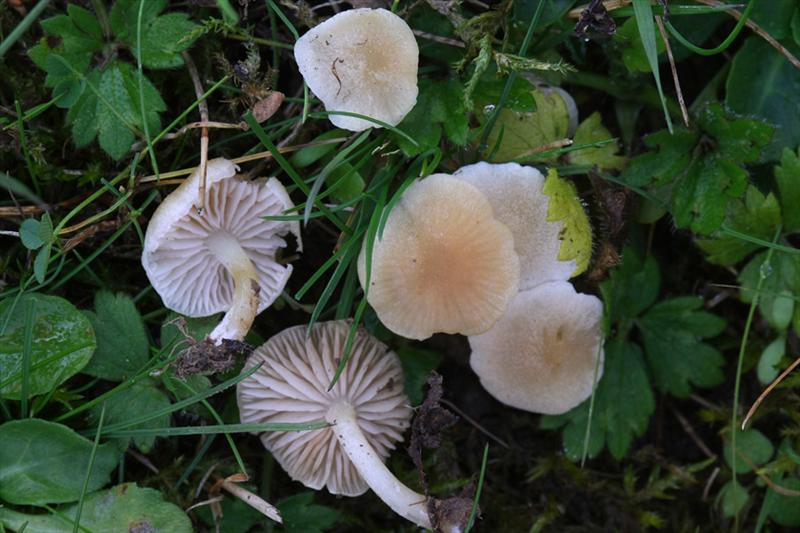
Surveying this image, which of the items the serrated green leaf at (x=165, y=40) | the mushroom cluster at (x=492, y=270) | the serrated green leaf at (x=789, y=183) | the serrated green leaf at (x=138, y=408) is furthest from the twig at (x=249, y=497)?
the serrated green leaf at (x=789, y=183)

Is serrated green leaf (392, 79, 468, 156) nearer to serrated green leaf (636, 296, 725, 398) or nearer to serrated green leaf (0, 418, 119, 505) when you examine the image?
serrated green leaf (636, 296, 725, 398)

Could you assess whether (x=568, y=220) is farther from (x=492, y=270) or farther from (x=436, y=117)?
(x=436, y=117)

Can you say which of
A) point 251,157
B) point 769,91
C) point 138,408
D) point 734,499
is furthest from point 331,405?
point 769,91

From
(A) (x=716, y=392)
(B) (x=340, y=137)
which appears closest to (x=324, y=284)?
(B) (x=340, y=137)

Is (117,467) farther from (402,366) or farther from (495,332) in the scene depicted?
(495,332)

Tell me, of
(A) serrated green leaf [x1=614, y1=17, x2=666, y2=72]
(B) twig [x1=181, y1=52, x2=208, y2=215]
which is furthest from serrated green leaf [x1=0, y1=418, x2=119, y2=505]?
(A) serrated green leaf [x1=614, y1=17, x2=666, y2=72]

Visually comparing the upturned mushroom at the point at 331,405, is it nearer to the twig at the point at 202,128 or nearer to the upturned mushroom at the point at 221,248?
the upturned mushroom at the point at 221,248

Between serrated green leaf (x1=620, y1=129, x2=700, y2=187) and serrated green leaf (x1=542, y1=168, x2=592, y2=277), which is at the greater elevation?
serrated green leaf (x1=620, y1=129, x2=700, y2=187)

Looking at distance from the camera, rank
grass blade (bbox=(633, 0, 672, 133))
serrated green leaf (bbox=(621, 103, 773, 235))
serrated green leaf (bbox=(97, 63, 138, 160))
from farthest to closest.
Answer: serrated green leaf (bbox=(621, 103, 773, 235)) → serrated green leaf (bbox=(97, 63, 138, 160)) → grass blade (bbox=(633, 0, 672, 133))
